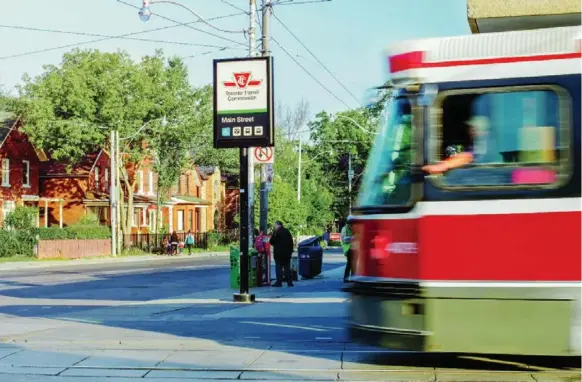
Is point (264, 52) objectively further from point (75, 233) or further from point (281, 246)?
point (75, 233)

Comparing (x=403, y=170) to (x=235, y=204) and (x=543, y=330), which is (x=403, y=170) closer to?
(x=543, y=330)

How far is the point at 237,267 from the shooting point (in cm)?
2198

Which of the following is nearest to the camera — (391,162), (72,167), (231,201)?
(391,162)

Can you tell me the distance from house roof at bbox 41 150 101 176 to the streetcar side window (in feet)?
190

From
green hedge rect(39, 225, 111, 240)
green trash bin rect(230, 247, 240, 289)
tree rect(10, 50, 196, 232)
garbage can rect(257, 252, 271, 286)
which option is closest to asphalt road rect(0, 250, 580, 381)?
green trash bin rect(230, 247, 240, 289)

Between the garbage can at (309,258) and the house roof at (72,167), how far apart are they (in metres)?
39.3

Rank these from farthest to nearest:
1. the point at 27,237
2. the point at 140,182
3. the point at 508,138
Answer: the point at 140,182 < the point at 27,237 < the point at 508,138

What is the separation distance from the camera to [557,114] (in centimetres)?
816

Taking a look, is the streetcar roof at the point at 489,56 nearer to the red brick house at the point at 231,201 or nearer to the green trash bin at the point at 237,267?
the green trash bin at the point at 237,267

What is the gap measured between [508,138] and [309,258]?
64.9ft

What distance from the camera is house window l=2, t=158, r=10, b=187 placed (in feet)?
187

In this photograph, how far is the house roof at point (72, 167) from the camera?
212 ft

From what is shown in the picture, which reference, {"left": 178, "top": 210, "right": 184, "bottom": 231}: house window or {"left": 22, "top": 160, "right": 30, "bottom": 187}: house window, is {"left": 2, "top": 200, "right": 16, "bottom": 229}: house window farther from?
{"left": 178, "top": 210, "right": 184, "bottom": 231}: house window

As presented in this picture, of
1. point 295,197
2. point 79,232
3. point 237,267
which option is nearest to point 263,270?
point 237,267
